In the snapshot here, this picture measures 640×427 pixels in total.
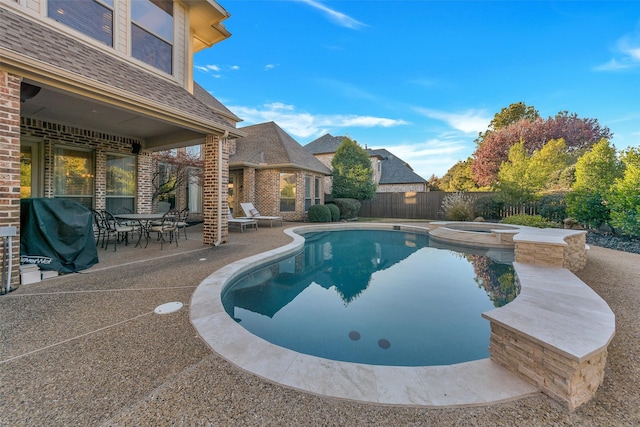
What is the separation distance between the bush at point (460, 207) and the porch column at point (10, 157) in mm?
16827

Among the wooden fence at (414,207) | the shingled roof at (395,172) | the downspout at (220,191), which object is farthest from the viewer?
the shingled roof at (395,172)

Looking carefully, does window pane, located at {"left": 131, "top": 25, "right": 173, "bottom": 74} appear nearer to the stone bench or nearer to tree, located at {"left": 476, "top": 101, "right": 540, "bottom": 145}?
the stone bench

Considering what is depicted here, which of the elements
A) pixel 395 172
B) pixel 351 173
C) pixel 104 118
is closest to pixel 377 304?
pixel 104 118

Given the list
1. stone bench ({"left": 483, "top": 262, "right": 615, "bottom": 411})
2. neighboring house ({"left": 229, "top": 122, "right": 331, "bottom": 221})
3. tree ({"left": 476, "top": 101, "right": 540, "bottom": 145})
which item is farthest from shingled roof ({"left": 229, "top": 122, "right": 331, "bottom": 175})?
tree ({"left": 476, "top": 101, "right": 540, "bottom": 145})

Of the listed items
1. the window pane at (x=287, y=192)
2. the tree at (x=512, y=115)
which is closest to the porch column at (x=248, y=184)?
the window pane at (x=287, y=192)

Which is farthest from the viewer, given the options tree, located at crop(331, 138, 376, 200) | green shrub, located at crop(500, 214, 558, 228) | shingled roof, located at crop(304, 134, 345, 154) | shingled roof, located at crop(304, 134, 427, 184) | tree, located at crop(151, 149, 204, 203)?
shingled roof, located at crop(304, 134, 427, 184)

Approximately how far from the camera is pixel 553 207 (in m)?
Answer: 12.5

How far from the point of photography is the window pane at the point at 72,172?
6801 millimetres

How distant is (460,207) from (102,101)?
16.0m

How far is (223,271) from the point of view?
15.1 ft

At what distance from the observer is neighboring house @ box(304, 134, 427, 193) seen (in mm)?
26188

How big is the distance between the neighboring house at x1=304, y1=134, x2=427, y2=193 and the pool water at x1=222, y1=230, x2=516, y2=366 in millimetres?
19892

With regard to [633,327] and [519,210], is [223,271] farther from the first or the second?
[519,210]

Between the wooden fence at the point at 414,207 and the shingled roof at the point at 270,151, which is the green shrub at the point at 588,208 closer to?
the wooden fence at the point at 414,207
